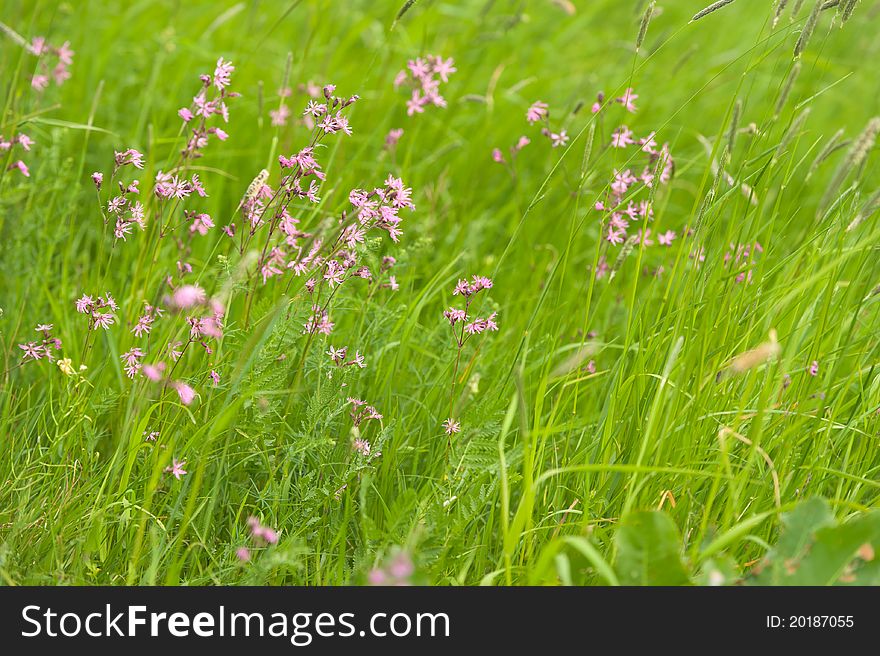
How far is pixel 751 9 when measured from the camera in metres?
6.07

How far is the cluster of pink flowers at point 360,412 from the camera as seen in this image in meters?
2.17

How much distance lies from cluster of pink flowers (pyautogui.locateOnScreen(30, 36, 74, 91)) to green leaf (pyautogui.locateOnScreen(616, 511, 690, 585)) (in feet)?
8.10

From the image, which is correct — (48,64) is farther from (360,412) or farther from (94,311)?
(360,412)

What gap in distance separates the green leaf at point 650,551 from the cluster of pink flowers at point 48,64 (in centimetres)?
247

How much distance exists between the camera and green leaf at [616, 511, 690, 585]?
1.68 m

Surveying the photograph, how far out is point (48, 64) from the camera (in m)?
3.53

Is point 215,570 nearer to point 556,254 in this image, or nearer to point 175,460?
point 175,460

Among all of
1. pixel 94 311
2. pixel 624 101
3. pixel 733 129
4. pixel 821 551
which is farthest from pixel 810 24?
pixel 94 311

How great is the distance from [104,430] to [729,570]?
1.48 metres

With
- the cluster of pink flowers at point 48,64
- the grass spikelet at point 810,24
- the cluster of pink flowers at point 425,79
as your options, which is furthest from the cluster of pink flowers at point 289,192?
the cluster of pink flowers at point 48,64

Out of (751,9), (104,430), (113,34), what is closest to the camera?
(104,430)

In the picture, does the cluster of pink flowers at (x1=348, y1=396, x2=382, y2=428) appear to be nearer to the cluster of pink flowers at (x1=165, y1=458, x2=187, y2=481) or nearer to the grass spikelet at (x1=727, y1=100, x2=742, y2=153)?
the cluster of pink flowers at (x1=165, y1=458, x2=187, y2=481)

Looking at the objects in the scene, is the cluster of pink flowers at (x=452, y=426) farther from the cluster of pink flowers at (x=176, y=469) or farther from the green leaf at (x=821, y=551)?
the green leaf at (x=821, y=551)

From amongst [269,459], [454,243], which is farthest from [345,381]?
[454,243]
